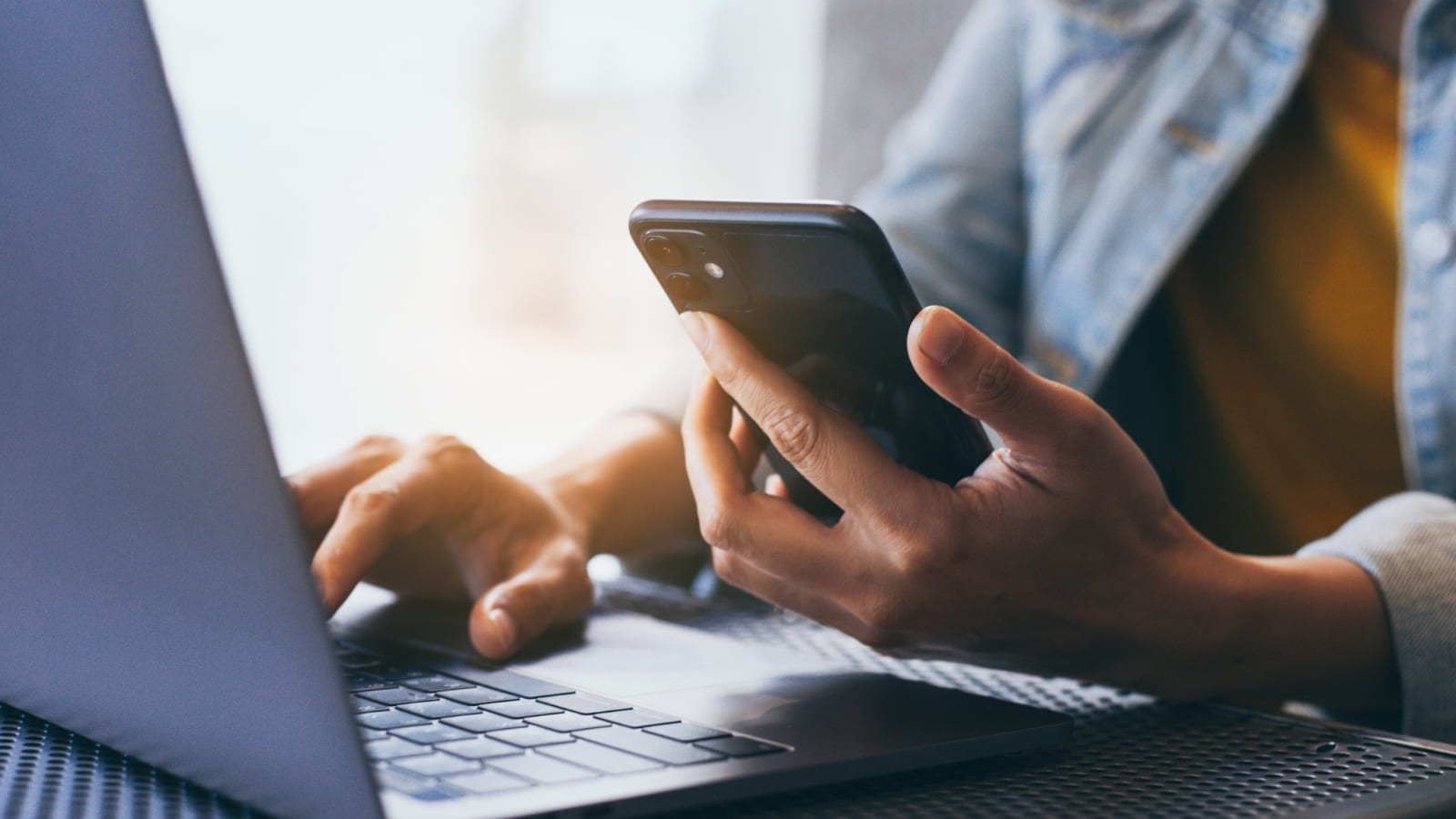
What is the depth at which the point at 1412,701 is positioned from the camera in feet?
1.51

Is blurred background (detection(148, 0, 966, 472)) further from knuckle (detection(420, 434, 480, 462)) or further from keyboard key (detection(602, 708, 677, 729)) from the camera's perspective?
keyboard key (detection(602, 708, 677, 729))

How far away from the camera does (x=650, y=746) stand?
1.01 ft

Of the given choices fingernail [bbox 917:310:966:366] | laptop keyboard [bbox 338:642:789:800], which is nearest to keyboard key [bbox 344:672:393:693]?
laptop keyboard [bbox 338:642:789:800]

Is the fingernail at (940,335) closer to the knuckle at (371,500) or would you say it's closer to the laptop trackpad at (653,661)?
the laptop trackpad at (653,661)

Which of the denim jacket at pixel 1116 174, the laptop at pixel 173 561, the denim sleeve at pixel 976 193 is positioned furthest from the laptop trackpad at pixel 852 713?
the denim sleeve at pixel 976 193

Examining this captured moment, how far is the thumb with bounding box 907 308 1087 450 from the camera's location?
33 cm

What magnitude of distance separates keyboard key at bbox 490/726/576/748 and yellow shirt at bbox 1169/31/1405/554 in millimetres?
655

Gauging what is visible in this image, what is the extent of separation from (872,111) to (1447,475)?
2.50ft

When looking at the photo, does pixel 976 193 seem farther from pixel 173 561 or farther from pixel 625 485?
pixel 173 561

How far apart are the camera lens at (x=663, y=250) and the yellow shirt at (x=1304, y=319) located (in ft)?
1.86

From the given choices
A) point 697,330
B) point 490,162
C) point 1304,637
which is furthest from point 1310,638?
point 490,162

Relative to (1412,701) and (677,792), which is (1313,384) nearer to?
(1412,701)

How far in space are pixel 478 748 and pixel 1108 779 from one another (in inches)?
7.1

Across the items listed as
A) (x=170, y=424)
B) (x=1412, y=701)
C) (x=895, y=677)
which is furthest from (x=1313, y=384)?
(x=170, y=424)
